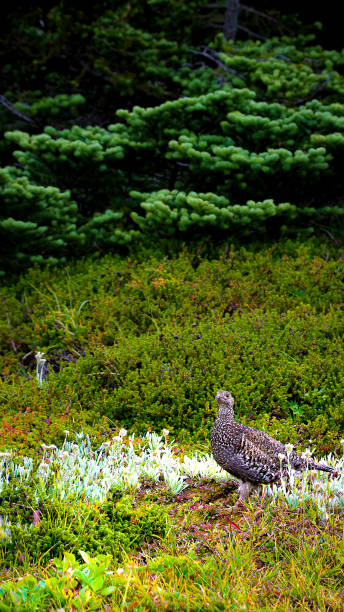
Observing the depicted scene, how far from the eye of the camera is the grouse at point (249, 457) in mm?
3764

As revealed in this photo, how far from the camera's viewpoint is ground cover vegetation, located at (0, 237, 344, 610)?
9.81 ft

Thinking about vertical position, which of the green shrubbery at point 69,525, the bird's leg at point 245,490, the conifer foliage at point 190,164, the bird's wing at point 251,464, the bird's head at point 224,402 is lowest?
the green shrubbery at point 69,525

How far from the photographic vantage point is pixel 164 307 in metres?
7.04

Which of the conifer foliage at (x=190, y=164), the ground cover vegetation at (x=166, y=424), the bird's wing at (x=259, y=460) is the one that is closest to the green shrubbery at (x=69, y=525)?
the ground cover vegetation at (x=166, y=424)

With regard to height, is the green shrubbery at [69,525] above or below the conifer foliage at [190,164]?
below

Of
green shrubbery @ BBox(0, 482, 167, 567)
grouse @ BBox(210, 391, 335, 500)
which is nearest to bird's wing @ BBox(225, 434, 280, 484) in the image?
grouse @ BBox(210, 391, 335, 500)

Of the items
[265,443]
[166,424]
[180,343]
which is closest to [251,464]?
[265,443]

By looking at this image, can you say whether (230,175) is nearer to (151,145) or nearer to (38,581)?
(151,145)

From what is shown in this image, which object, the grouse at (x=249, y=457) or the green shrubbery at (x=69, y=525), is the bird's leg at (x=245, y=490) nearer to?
the grouse at (x=249, y=457)

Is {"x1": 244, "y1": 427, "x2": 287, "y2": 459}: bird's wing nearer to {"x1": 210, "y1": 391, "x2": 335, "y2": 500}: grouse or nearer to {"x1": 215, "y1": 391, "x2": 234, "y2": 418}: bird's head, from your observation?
{"x1": 210, "y1": 391, "x2": 335, "y2": 500}: grouse

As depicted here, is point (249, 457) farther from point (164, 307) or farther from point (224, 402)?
point (164, 307)

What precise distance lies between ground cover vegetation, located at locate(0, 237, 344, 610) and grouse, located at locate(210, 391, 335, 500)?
0.15 meters

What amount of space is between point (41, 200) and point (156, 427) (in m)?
4.18

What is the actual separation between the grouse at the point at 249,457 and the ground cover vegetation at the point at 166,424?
0.48 ft
